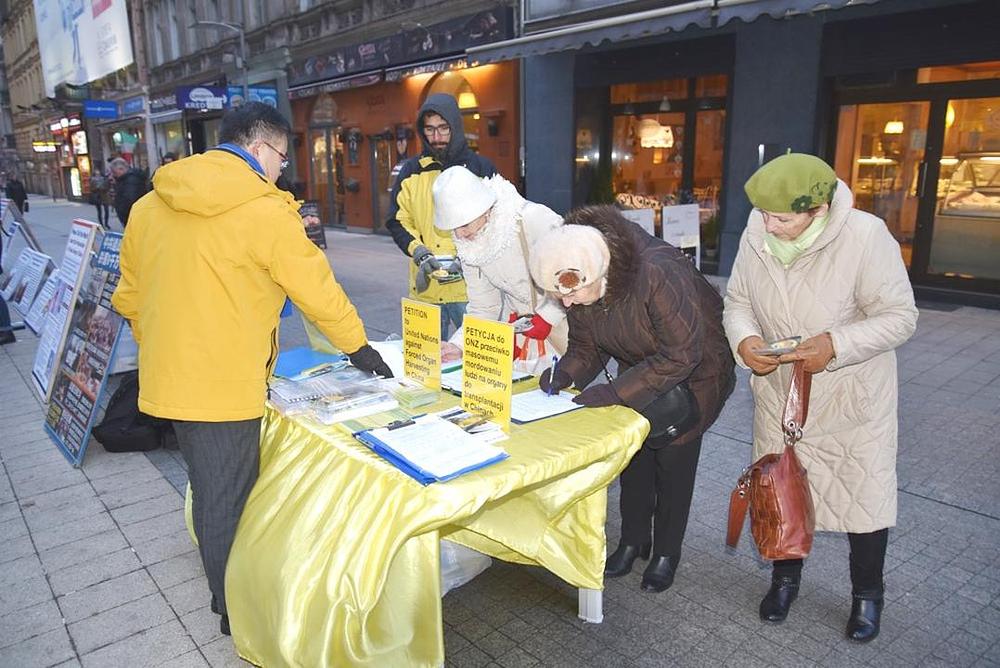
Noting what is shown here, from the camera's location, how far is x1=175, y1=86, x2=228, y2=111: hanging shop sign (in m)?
13.2

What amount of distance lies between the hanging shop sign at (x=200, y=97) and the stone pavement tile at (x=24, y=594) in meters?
12.3

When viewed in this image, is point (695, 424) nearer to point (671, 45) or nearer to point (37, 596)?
point (37, 596)

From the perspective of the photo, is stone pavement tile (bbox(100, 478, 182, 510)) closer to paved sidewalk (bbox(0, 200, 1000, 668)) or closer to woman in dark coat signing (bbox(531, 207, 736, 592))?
paved sidewalk (bbox(0, 200, 1000, 668))

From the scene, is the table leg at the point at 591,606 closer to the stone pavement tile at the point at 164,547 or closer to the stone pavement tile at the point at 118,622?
the stone pavement tile at the point at 118,622

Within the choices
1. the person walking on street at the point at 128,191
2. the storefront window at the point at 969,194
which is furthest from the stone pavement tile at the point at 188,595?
the storefront window at the point at 969,194

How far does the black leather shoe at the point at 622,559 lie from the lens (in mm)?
2777

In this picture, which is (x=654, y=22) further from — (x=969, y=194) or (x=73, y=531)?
(x=73, y=531)

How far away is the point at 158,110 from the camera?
19750mm

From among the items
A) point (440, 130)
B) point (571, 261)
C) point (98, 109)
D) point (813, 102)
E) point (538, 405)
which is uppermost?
point (98, 109)

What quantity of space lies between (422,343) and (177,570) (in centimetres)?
146

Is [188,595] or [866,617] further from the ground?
[866,617]

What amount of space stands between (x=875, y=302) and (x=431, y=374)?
4.74 ft

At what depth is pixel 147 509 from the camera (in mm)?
3416

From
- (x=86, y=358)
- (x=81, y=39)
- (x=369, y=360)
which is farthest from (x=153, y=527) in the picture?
(x=81, y=39)
